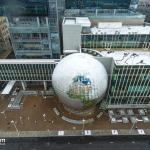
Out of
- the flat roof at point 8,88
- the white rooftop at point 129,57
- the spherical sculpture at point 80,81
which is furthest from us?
the flat roof at point 8,88

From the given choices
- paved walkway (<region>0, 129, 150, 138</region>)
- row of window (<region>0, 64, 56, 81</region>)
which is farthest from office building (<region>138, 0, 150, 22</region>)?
paved walkway (<region>0, 129, 150, 138</region>)

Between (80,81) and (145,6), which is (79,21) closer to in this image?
(80,81)

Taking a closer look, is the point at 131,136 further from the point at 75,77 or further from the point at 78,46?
the point at 78,46

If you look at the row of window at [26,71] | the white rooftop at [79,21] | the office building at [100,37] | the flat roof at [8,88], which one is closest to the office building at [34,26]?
the white rooftop at [79,21]

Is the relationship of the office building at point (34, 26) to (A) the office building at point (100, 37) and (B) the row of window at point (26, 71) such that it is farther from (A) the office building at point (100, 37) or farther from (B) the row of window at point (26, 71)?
(B) the row of window at point (26, 71)

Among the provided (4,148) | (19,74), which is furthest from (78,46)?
(4,148)

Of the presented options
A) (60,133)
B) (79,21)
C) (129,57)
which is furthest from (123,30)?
(60,133)

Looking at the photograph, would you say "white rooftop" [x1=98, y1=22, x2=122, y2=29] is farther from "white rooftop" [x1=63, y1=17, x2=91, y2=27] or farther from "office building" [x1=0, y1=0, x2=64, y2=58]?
"office building" [x1=0, y1=0, x2=64, y2=58]
